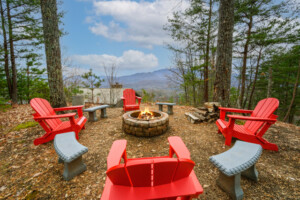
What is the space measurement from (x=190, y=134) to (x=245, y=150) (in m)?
1.42

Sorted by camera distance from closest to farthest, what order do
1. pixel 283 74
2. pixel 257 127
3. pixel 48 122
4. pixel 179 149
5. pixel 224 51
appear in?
pixel 179 149
pixel 257 127
pixel 48 122
pixel 224 51
pixel 283 74

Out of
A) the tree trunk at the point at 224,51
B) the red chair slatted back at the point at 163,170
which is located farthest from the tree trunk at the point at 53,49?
the tree trunk at the point at 224,51

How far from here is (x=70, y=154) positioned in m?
1.55

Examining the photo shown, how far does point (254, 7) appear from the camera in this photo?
549cm

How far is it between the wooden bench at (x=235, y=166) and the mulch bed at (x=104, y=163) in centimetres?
10

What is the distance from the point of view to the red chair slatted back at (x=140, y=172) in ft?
2.55

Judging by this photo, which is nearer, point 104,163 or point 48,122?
point 104,163

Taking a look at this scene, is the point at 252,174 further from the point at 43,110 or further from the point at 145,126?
the point at 43,110

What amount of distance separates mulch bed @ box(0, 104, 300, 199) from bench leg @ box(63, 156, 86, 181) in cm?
7

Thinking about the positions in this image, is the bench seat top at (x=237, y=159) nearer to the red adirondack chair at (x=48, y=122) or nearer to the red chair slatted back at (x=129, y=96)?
the red adirondack chair at (x=48, y=122)

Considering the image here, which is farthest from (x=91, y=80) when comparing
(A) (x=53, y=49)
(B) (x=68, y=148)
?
(B) (x=68, y=148)

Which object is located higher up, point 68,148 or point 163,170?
point 163,170

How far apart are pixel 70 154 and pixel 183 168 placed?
1.46 meters

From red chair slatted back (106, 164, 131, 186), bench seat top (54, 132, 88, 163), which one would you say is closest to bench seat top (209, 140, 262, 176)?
red chair slatted back (106, 164, 131, 186)
